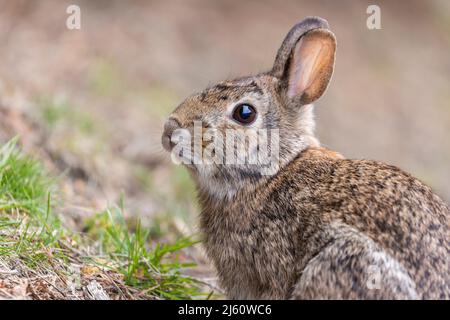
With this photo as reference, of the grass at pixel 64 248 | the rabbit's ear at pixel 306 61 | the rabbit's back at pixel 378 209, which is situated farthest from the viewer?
the rabbit's ear at pixel 306 61

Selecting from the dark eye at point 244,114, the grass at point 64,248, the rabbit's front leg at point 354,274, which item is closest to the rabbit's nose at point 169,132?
the dark eye at point 244,114

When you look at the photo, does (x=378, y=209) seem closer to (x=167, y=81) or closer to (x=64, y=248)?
(x=64, y=248)

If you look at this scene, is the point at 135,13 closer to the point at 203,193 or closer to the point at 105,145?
the point at 105,145

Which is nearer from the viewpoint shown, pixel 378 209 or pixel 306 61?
pixel 378 209

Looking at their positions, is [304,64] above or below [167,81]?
above

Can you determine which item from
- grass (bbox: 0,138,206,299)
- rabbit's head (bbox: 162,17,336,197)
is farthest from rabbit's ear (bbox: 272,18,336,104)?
grass (bbox: 0,138,206,299)

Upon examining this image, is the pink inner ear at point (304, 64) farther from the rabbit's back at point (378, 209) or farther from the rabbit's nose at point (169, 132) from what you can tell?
the rabbit's nose at point (169, 132)
